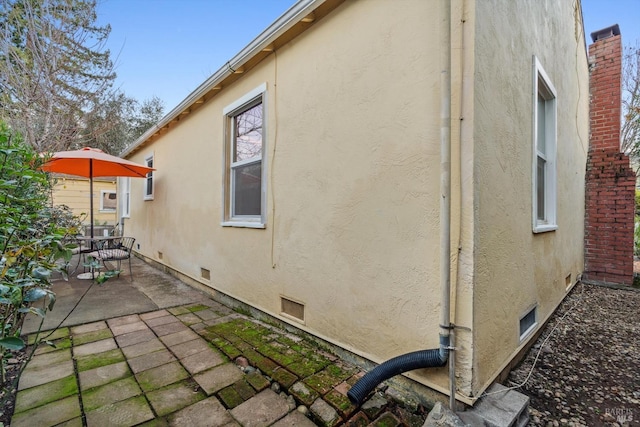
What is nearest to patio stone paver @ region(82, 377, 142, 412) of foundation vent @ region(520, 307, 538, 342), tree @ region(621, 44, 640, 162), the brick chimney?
foundation vent @ region(520, 307, 538, 342)

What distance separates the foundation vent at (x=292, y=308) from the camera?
2.81 metres

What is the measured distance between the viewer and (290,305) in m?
2.93

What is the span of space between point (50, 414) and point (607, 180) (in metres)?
7.87

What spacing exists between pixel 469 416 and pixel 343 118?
219 centimetres

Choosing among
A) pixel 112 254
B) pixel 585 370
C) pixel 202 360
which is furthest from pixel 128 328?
pixel 585 370

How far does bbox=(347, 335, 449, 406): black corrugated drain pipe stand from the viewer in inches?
66.3

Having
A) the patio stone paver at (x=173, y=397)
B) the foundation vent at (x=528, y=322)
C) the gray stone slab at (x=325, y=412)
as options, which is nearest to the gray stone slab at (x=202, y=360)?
the patio stone paver at (x=173, y=397)

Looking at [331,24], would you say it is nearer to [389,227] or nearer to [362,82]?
[362,82]

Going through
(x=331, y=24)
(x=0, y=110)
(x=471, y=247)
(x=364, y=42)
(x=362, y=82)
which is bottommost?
(x=471, y=247)

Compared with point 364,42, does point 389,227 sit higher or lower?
lower

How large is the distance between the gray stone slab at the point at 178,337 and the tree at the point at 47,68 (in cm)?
706

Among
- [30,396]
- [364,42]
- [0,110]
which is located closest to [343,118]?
[364,42]

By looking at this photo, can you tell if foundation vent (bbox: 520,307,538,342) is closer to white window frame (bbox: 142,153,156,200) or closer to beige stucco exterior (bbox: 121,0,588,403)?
beige stucco exterior (bbox: 121,0,588,403)

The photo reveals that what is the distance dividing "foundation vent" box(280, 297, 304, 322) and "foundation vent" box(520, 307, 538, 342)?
6.31 ft
